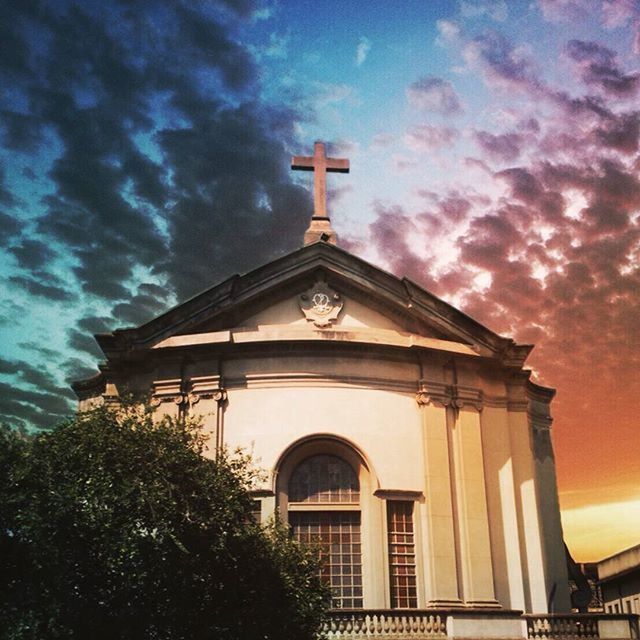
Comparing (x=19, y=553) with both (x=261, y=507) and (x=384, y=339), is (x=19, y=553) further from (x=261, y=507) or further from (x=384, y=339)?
(x=384, y=339)

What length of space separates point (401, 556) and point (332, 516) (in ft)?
7.84

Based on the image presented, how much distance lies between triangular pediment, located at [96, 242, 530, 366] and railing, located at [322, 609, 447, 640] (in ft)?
28.0

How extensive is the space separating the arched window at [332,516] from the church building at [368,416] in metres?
0.04

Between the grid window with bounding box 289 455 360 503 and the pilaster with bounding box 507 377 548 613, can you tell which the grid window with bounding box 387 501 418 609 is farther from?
the pilaster with bounding box 507 377 548 613

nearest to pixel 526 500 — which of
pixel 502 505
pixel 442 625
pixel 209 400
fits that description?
pixel 502 505

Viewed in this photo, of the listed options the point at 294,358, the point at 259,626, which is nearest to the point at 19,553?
the point at 259,626

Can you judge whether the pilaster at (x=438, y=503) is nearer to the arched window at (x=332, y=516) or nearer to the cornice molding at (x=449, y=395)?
the cornice molding at (x=449, y=395)

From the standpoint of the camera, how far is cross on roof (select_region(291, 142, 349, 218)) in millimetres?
33656

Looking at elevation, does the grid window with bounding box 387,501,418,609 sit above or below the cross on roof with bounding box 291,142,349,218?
below

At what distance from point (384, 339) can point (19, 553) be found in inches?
557

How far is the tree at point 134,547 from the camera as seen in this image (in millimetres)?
18312

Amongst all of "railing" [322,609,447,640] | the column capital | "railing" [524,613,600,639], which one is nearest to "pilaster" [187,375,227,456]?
the column capital

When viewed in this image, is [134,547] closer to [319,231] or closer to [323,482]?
[323,482]

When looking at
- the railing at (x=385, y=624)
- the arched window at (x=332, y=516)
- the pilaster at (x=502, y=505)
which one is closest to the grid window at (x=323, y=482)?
the arched window at (x=332, y=516)
